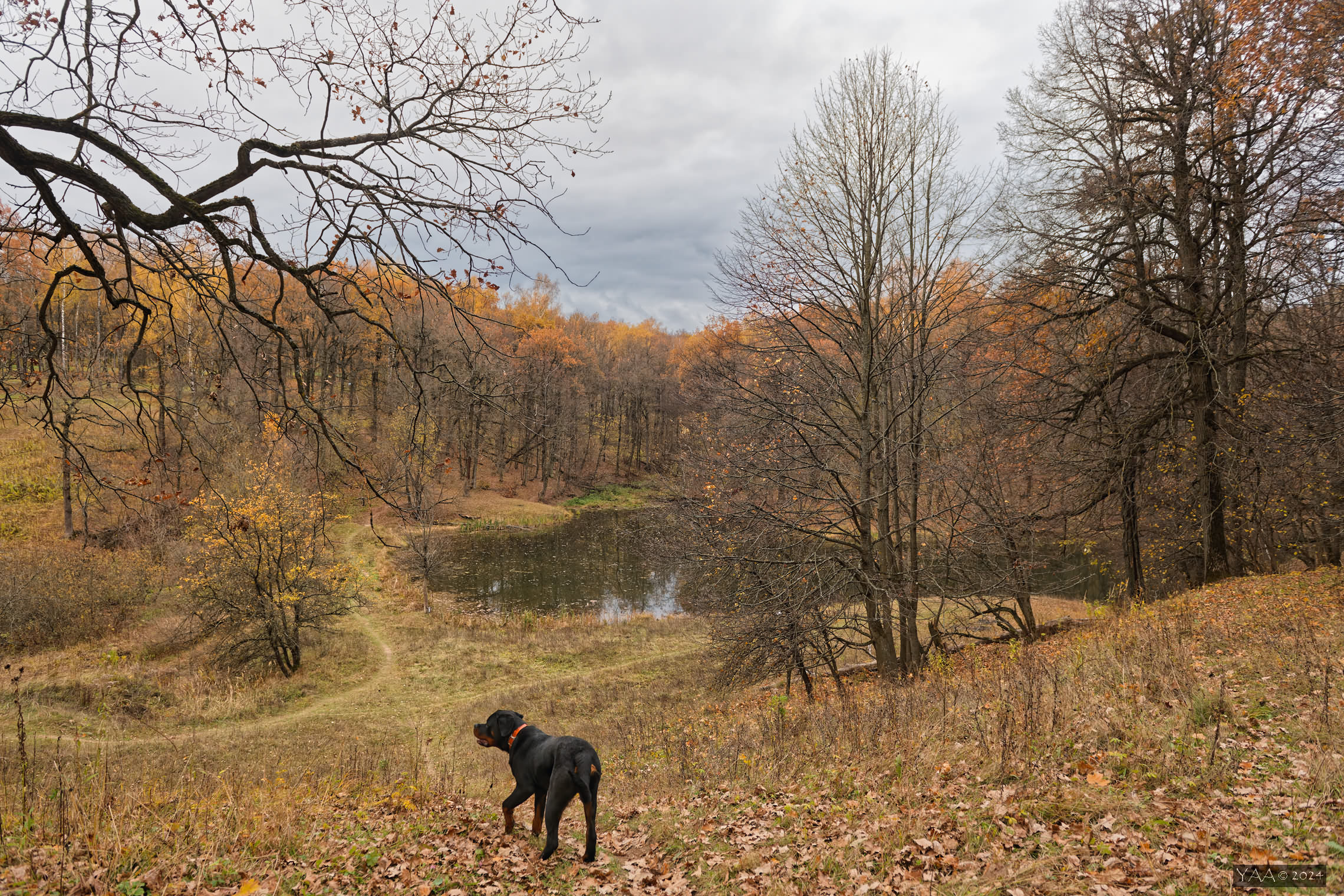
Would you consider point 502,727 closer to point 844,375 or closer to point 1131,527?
point 844,375

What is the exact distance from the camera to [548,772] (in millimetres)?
5113

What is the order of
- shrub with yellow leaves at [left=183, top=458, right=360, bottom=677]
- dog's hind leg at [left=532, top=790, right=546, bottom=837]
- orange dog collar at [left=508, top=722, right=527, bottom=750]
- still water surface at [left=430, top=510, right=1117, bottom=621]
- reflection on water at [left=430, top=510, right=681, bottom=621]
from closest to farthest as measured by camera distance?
dog's hind leg at [left=532, top=790, right=546, bottom=837] < orange dog collar at [left=508, top=722, right=527, bottom=750] < shrub with yellow leaves at [left=183, top=458, right=360, bottom=677] < still water surface at [left=430, top=510, right=1117, bottom=621] < reflection on water at [left=430, top=510, right=681, bottom=621]

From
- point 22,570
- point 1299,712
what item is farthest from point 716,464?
point 22,570

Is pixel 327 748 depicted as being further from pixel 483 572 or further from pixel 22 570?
pixel 483 572

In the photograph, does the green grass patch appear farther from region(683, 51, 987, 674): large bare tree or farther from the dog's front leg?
the dog's front leg

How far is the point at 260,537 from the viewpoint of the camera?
48.7 ft

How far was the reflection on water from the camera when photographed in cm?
2473

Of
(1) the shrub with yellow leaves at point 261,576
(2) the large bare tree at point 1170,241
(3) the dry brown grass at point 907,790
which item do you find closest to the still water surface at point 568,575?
(2) the large bare tree at point 1170,241

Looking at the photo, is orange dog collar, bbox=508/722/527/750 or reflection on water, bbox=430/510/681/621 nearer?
orange dog collar, bbox=508/722/527/750

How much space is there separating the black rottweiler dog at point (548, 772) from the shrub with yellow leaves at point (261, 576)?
1118cm

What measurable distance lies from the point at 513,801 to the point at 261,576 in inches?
520

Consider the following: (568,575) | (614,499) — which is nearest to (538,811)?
(568,575)

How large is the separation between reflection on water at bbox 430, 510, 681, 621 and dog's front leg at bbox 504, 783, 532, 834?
14.1 meters

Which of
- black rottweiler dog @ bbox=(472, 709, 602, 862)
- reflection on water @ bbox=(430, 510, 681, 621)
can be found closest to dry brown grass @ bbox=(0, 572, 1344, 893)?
black rottweiler dog @ bbox=(472, 709, 602, 862)
